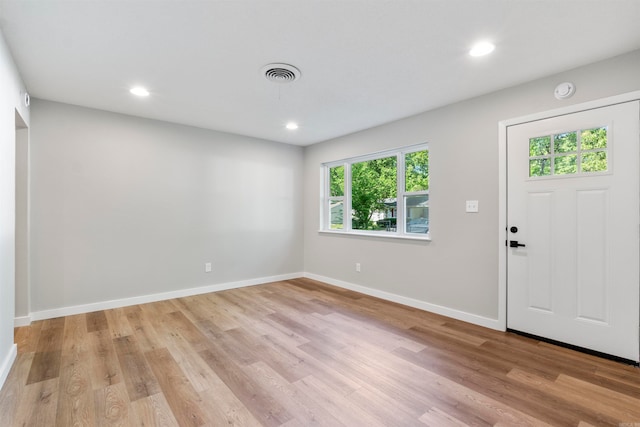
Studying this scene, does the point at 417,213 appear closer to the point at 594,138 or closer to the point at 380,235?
the point at 380,235

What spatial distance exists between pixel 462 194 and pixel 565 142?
39.4 inches

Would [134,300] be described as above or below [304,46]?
below

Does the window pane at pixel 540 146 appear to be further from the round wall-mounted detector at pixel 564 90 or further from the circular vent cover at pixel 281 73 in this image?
the circular vent cover at pixel 281 73

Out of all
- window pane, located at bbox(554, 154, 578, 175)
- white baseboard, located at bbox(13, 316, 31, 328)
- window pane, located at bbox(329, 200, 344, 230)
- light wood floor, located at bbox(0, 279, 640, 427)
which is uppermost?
window pane, located at bbox(554, 154, 578, 175)

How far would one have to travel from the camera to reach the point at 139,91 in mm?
3098

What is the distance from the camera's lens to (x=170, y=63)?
252cm

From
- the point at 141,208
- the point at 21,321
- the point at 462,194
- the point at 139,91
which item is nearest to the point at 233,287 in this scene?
the point at 141,208

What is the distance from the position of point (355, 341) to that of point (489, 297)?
1.51 metres

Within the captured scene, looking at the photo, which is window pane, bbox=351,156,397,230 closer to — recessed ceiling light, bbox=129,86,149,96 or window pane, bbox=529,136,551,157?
window pane, bbox=529,136,551,157

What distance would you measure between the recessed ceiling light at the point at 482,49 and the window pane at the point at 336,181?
294cm

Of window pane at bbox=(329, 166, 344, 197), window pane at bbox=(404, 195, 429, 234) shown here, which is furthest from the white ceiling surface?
window pane at bbox=(329, 166, 344, 197)

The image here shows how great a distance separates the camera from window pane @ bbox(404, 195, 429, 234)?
3.85 meters

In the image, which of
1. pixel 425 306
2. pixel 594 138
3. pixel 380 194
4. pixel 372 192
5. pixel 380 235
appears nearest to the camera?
pixel 594 138

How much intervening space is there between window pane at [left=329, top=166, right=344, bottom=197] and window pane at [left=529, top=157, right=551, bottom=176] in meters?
2.80
